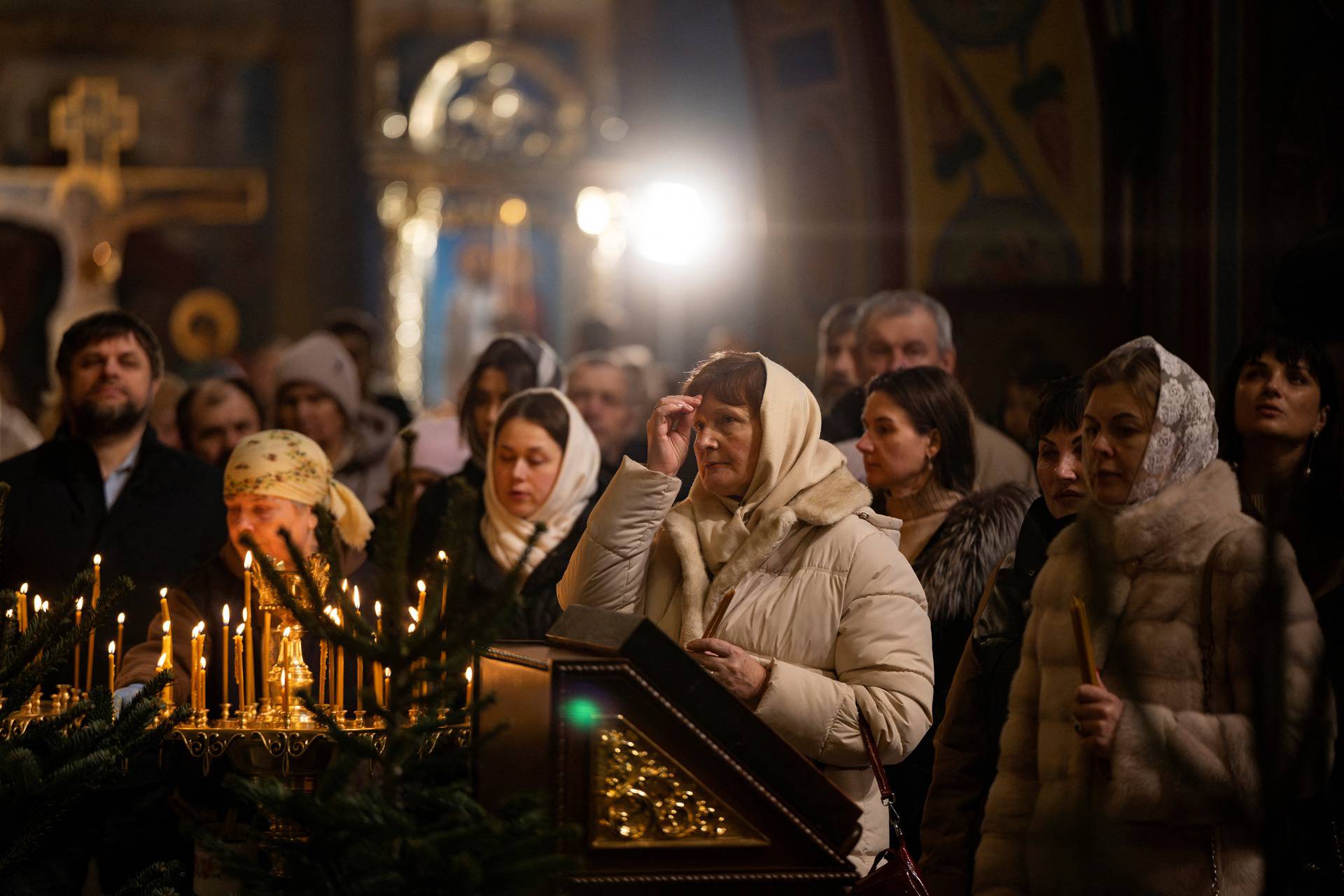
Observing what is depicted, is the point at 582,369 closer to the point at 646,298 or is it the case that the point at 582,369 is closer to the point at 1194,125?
the point at 1194,125

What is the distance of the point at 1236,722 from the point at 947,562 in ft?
4.98

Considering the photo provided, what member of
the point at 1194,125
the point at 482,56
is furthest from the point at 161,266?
the point at 1194,125

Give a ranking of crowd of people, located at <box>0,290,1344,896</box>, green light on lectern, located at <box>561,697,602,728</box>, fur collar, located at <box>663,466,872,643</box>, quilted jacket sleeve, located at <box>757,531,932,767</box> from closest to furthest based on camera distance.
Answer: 1. green light on lectern, located at <box>561,697,602,728</box>
2. crowd of people, located at <box>0,290,1344,896</box>
3. quilted jacket sleeve, located at <box>757,531,932,767</box>
4. fur collar, located at <box>663,466,872,643</box>

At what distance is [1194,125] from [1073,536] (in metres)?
3.80

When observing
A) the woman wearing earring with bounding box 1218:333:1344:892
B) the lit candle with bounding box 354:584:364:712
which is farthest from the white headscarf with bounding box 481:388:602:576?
the woman wearing earring with bounding box 1218:333:1344:892

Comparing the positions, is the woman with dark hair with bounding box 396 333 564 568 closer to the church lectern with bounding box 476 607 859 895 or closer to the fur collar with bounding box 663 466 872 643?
the fur collar with bounding box 663 466 872 643

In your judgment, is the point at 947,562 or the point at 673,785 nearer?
the point at 673,785

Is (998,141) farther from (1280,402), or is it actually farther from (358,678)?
(358,678)

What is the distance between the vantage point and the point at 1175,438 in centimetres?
339

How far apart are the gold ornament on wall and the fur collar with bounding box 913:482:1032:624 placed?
14.9 meters

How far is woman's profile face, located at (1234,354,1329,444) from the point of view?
167 inches

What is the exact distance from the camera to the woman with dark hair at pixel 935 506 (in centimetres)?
464

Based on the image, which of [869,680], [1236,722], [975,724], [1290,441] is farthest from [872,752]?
[1290,441]

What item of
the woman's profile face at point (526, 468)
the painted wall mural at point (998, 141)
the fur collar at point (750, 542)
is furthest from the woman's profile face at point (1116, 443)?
the painted wall mural at point (998, 141)
